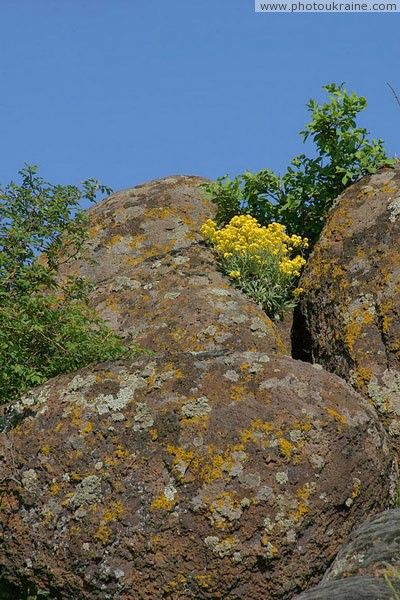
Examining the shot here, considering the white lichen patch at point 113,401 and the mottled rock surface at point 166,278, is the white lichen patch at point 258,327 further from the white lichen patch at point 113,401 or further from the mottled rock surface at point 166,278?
the white lichen patch at point 113,401

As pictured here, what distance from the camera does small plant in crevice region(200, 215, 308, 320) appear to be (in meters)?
12.7

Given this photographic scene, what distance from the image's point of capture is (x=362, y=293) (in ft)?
36.2

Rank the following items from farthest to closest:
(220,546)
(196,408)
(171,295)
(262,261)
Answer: (262,261), (171,295), (196,408), (220,546)

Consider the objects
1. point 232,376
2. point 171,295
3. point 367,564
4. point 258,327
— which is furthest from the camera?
point 171,295

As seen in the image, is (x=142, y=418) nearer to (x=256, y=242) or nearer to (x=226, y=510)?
(x=226, y=510)

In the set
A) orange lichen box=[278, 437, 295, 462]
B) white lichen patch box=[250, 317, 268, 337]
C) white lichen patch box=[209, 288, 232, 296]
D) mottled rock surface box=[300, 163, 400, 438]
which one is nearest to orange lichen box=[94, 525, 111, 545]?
orange lichen box=[278, 437, 295, 462]

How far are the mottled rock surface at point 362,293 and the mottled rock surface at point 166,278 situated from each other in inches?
30.8

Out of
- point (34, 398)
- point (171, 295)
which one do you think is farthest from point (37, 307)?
point (171, 295)

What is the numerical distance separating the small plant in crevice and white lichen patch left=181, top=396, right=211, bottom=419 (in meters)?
4.58

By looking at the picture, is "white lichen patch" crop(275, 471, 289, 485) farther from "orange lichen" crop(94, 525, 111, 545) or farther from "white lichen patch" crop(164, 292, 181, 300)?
"white lichen patch" crop(164, 292, 181, 300)

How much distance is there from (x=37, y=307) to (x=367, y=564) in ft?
14.2

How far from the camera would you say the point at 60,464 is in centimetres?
809

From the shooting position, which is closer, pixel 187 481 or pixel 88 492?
pixel 187 481

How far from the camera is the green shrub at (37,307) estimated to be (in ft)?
30.4
